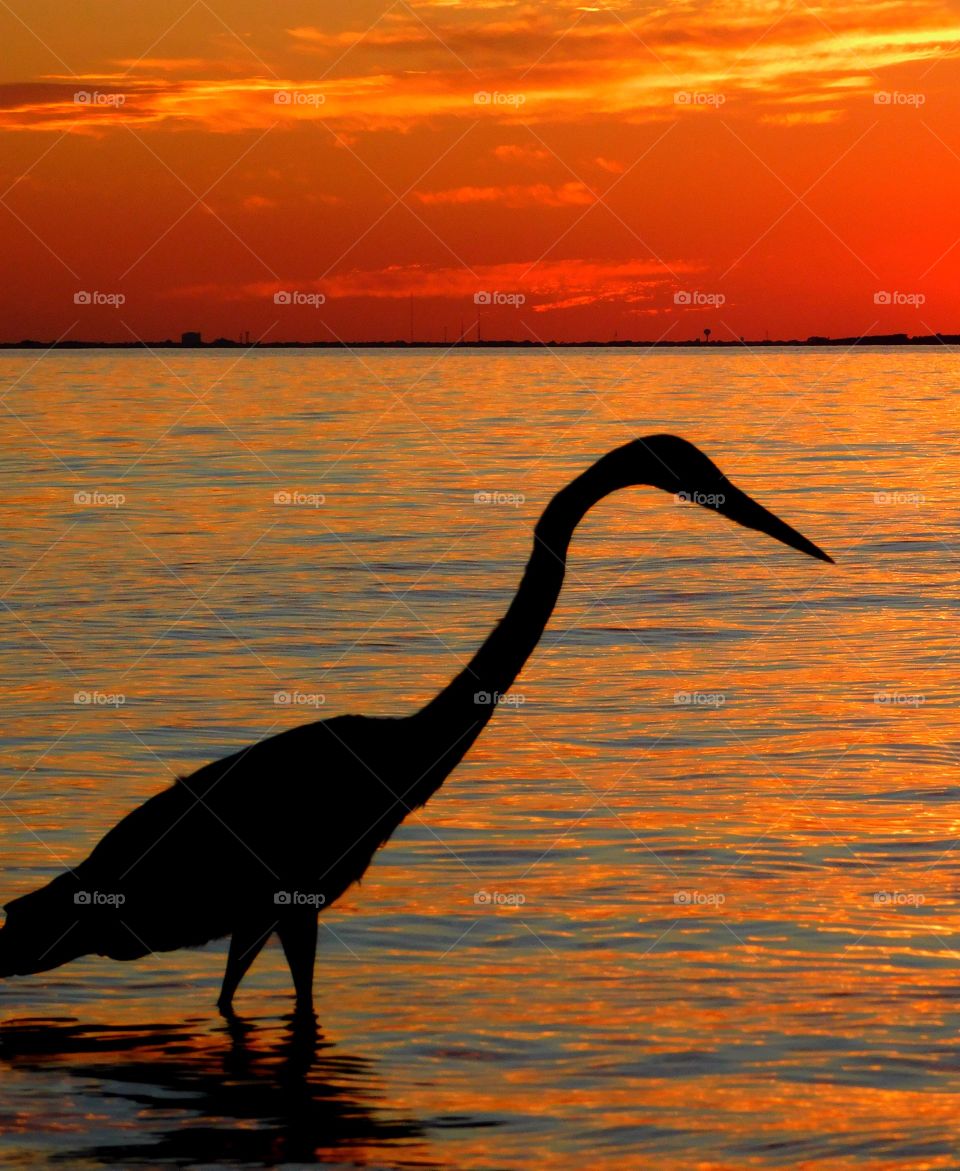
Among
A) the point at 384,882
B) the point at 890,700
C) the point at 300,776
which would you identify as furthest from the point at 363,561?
the point at 300,776

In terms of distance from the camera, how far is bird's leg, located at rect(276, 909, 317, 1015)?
10055 millimetres

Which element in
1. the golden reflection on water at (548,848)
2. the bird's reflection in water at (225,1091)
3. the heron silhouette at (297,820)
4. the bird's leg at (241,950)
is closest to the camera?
the bird's reflection in water at (225,1091)

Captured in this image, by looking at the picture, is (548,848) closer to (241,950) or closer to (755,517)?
(241,950)

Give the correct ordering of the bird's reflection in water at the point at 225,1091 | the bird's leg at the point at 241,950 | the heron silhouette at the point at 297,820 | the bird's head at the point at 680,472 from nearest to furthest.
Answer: the bird's reflection in water at the point at 225,1091 < the bird's head at the point at 680,472 < the heron silhouette at the point at 297,820 < the bird's leg at the point at 241,950

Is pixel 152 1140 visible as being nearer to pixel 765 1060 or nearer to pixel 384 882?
pixel 765 1060

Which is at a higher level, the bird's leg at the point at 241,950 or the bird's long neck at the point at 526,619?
the bird's long neck at the point at 526,619

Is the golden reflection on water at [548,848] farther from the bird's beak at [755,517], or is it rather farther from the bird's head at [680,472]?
the bird's head at [680,472]

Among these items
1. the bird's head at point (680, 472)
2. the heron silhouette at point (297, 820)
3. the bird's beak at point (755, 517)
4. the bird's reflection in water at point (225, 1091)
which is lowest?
the bird's reflection in water at point (225, 1091)

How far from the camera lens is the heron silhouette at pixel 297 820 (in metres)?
10.1

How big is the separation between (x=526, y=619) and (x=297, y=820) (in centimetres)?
156

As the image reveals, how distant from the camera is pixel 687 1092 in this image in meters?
9.14

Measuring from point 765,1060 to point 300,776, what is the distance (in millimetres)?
2715

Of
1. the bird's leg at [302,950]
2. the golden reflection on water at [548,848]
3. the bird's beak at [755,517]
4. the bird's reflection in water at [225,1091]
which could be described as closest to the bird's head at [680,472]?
the bird's beak at [755,517]

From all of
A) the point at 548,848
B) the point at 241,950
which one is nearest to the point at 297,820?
the point at 241,950
